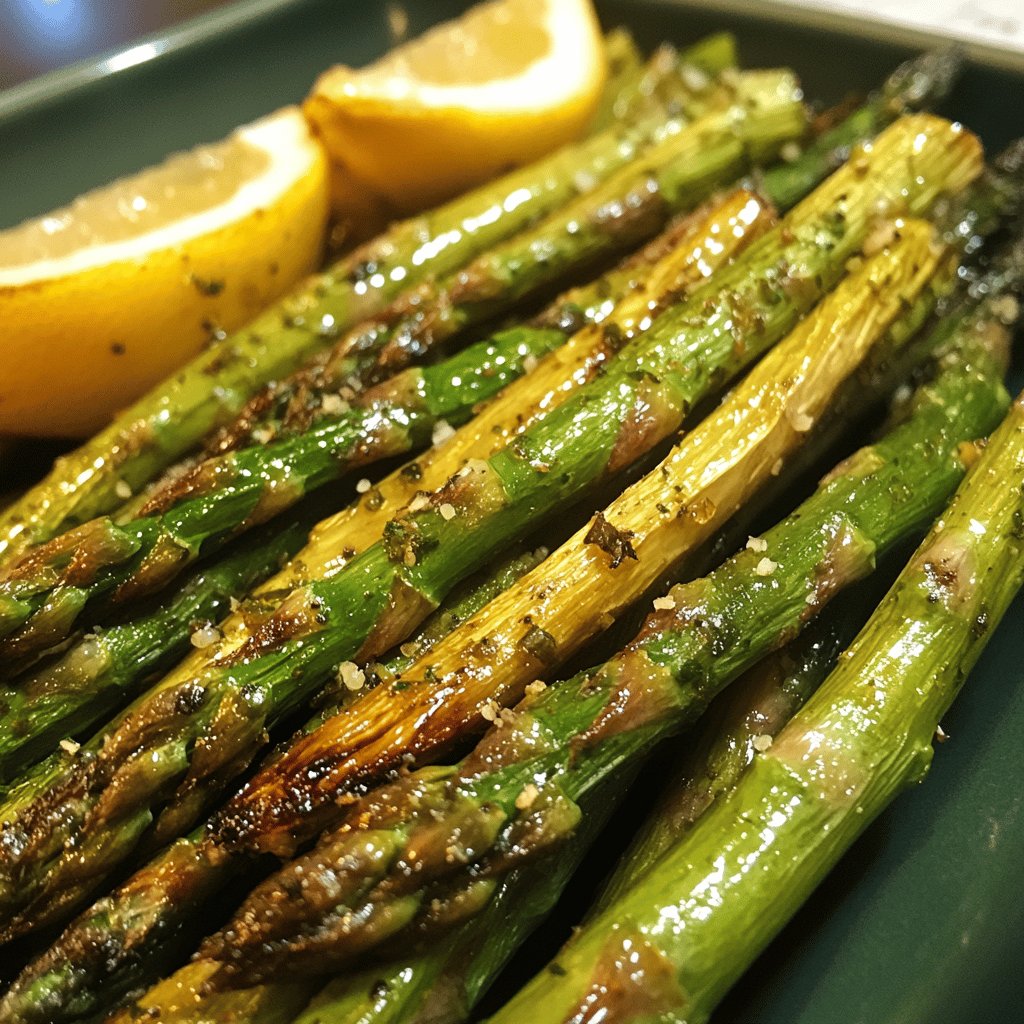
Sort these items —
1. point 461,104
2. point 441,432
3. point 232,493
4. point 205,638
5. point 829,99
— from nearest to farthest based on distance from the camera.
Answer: point 205,638 → point 232,493 → point 441,432 → point 461,104 → point 829,99

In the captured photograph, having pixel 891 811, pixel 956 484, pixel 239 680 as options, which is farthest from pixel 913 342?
pixel 239 680

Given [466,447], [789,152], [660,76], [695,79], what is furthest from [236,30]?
[466,447]

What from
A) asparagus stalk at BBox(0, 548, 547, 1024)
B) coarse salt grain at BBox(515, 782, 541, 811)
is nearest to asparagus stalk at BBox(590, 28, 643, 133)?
coarse salt grain at BBox(515, 782, 541, 811)

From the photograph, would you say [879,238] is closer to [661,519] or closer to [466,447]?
[661,519]

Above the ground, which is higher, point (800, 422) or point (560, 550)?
point (560, 550)

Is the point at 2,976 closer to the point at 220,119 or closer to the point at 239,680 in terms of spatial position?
the point at 239,680

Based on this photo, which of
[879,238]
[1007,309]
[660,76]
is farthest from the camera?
[660,76]
